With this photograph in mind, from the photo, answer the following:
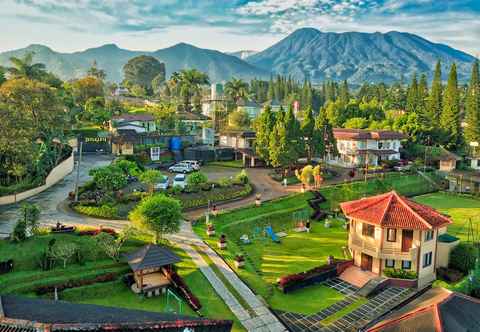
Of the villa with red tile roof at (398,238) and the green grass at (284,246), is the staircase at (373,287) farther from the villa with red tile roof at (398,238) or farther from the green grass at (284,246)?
the green grass at (284,246)

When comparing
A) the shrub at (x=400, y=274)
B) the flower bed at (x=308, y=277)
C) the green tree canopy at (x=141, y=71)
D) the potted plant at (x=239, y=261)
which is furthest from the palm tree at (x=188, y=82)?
the shrub at (x=400, y=274)

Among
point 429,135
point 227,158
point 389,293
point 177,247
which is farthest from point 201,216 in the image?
point 429,135

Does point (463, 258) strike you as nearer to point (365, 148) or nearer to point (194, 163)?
point (194, 163)

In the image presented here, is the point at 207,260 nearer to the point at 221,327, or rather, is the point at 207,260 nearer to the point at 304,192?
the point at 221,327

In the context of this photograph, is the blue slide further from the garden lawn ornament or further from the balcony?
the balcony

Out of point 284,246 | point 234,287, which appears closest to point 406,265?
point 284,246

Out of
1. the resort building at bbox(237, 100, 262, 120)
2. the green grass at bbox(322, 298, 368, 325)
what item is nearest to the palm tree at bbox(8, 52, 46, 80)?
the resort building at bbox(237, 100, 262, 120)
